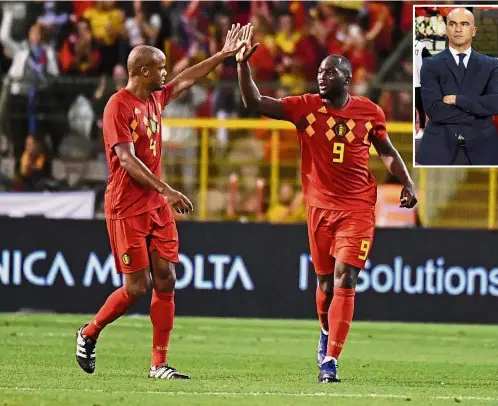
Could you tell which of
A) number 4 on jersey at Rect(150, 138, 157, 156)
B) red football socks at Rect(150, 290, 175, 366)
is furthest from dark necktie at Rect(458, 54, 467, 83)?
red football socks at Rect(150, 290, 175, 366)

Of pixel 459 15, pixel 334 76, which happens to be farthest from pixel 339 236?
pixel 459 15

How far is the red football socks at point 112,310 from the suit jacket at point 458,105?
2.55 m

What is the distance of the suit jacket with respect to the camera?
963 centimetres

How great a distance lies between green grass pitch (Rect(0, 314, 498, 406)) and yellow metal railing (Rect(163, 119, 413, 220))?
2.07 metres

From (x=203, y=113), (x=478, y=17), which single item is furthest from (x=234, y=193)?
(x=478, y=17)

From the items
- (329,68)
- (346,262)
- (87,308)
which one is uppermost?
(329,68)

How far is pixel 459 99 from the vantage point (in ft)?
31.6

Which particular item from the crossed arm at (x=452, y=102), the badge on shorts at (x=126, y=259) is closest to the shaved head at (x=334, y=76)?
the crossed arm at (x=452, y=102)

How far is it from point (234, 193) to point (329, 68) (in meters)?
7.50

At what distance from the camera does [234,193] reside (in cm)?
1625

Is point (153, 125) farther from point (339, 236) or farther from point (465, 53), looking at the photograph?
point (465, 53)

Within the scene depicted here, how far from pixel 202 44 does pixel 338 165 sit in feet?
30.7

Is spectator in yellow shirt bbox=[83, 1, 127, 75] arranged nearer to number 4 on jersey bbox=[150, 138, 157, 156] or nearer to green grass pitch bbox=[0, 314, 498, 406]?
green grass pitch bbox=[0, 314, 498, 406]

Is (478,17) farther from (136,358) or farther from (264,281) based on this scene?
(264,281)
